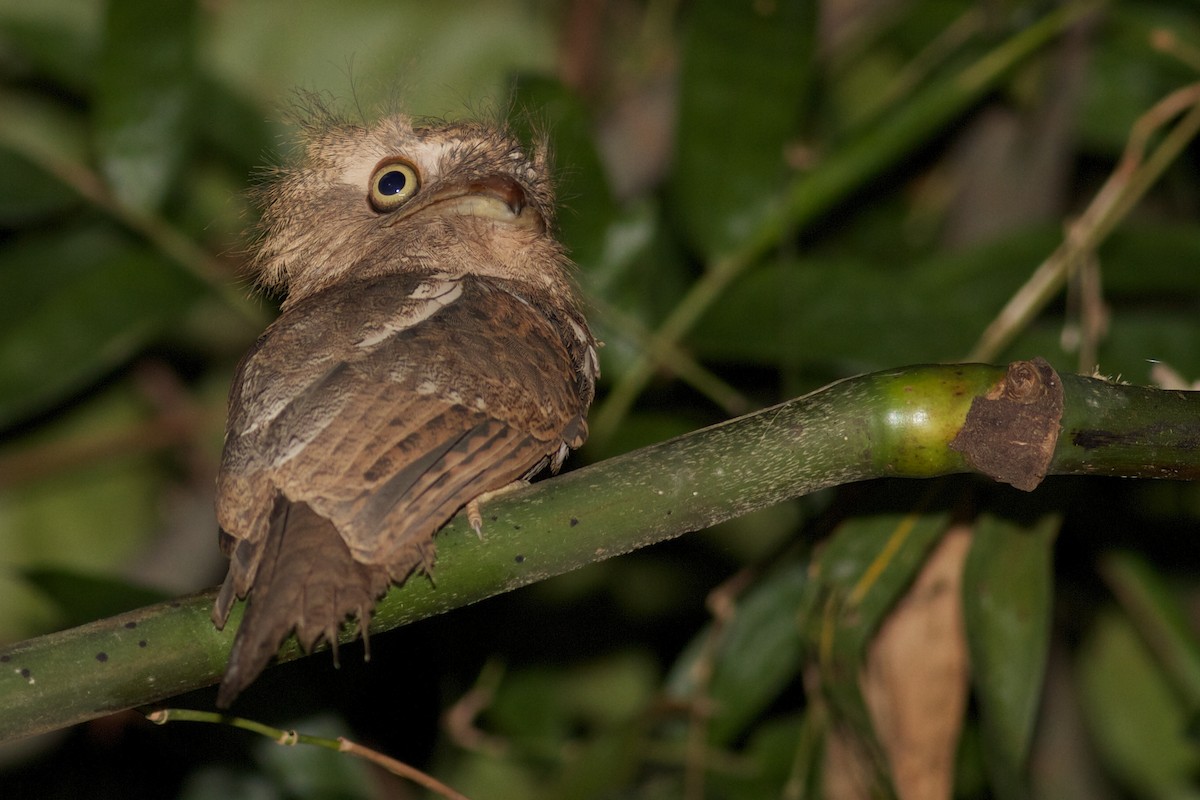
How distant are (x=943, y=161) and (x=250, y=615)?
3.32m

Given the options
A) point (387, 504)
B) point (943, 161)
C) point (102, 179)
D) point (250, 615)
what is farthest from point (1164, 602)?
point (102, 179)

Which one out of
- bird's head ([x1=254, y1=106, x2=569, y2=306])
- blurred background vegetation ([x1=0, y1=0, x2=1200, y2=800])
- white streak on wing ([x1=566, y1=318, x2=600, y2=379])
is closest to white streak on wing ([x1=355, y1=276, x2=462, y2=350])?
bird's head ([x1=254, y1=106, x2=569, y2=306])

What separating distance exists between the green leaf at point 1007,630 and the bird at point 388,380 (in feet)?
2.78

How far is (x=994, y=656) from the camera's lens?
95.4 inches

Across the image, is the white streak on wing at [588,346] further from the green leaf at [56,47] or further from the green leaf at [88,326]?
the green leaf at [56,47]

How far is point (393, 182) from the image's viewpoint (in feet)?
9.46

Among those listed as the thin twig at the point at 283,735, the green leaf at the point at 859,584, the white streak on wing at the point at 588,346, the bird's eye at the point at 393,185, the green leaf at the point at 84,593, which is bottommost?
the thin twig at the point at 283,735

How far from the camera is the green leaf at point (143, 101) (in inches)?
125

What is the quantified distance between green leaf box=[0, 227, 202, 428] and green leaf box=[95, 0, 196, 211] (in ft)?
0.67

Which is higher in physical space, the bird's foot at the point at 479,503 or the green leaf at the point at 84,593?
the green leaf at the point at 84,593

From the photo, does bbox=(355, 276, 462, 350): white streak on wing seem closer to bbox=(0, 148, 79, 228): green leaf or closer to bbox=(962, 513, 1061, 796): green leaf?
bbox=(962, 513, 1061, 796): green leaf

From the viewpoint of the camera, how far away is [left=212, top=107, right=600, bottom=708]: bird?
1.83m

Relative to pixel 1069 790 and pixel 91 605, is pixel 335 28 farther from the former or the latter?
pixel 1069 790

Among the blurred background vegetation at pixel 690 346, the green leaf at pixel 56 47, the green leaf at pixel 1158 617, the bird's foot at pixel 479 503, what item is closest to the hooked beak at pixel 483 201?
the blurred background vegetation at pixel 690 346
